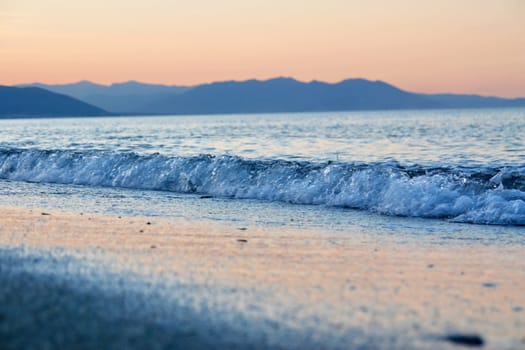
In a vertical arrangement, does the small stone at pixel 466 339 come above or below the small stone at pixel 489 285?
above

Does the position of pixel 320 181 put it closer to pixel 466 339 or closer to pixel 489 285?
pixel 489 285

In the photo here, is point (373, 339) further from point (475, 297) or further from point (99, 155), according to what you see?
point (99, 155)

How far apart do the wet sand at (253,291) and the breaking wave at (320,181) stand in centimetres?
322

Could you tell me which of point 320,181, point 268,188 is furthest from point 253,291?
point 268,188

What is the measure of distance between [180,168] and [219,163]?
48.6 inches

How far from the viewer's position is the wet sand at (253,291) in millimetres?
5438

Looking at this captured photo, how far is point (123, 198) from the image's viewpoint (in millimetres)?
15688

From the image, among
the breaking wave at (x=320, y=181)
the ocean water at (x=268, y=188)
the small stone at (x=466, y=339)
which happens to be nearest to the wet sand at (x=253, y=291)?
the small stone at (x=466, y=339)

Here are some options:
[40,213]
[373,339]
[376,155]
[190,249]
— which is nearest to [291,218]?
[190,249]

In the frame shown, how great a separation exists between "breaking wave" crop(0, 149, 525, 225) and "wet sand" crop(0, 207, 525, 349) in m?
3.22

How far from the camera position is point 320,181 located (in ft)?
52.6

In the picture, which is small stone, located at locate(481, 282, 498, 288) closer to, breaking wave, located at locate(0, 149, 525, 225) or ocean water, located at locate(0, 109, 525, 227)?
ocean water, located at locate(0, 109, 525, 227)

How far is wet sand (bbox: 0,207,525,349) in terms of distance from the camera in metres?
5.44

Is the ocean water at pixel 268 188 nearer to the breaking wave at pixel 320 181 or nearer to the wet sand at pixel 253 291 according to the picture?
the breaking wave at pixel 320 181
